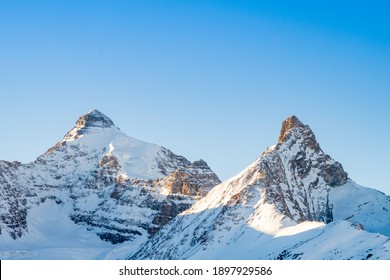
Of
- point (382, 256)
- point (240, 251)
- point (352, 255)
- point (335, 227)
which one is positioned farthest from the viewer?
point (240, 251)

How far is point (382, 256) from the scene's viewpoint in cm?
11112
